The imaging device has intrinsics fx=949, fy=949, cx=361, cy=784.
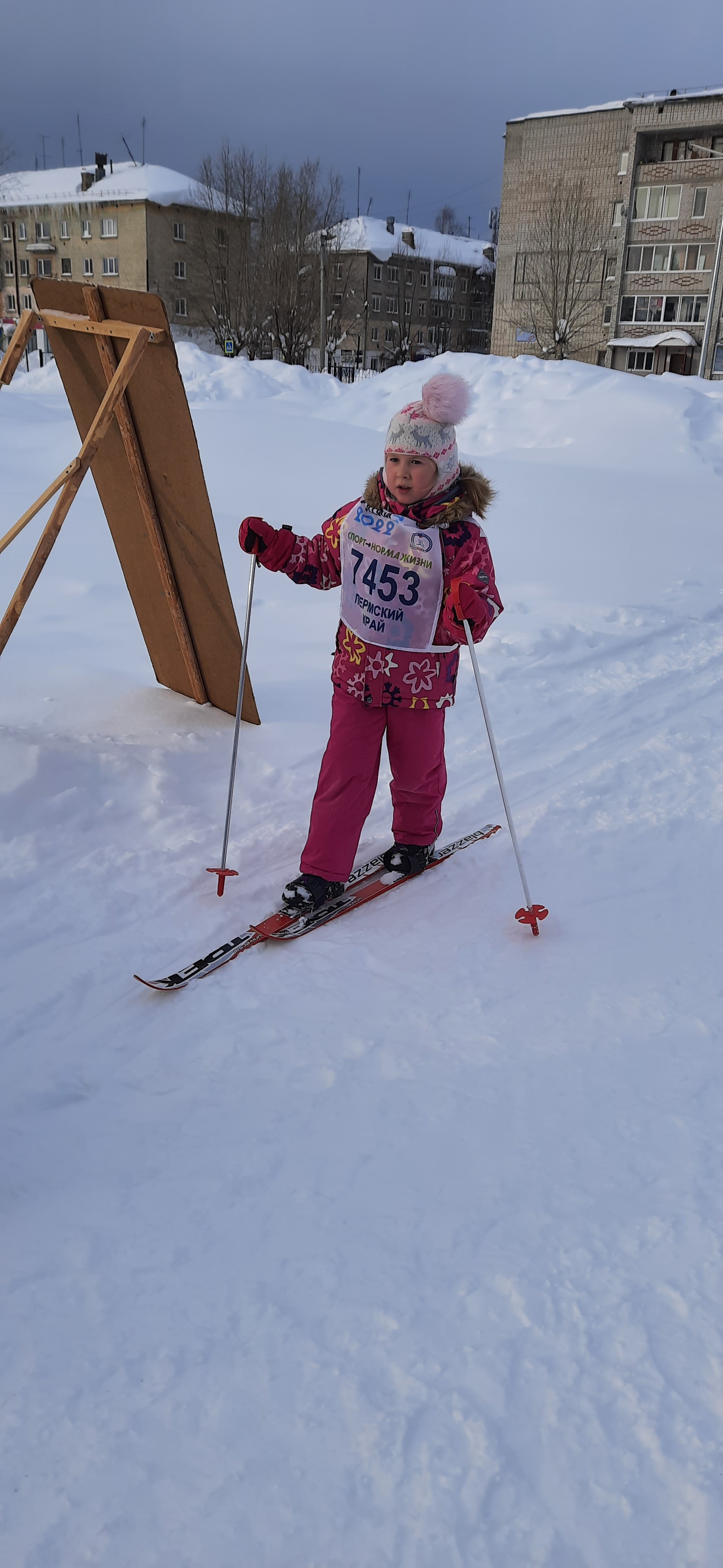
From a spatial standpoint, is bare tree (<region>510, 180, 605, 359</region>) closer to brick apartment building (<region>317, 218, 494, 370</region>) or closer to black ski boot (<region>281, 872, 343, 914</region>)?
brick apartment building (<region>317, 218, 494, 370</region>)

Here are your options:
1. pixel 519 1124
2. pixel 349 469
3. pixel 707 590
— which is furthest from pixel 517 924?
pixel 349 469

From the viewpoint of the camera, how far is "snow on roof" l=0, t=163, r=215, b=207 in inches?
1759

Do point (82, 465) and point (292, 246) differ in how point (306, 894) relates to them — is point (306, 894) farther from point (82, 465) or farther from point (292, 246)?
point (292, 246)

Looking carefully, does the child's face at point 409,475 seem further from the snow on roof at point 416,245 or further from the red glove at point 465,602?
the snow on roof at point 416,245

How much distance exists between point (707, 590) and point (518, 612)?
1768 millimetres

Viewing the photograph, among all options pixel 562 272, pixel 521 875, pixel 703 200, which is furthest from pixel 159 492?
pixel 703 200

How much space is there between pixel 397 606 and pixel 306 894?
0.96 m

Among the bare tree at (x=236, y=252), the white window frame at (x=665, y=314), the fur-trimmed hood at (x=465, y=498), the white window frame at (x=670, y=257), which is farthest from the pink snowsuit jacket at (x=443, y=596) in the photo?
the white window frame at (x=670, y=257)

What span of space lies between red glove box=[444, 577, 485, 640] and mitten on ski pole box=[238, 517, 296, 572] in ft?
2.05

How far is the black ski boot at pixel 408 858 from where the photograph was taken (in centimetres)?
332

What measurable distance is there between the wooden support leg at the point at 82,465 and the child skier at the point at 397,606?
0.57 m

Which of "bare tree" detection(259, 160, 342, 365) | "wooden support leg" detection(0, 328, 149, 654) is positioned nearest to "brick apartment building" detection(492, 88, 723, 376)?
"bare tree" detection(259, 160, 342, 365)

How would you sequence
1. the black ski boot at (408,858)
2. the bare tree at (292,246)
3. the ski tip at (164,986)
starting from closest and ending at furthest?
the ski tip at (164,986) < the black ski boot at (408,858) < the bare tree at (292,246)

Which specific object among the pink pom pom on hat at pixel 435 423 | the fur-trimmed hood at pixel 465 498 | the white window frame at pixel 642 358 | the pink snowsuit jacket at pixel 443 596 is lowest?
the pink snowsuit jacket at pixel 443 596
